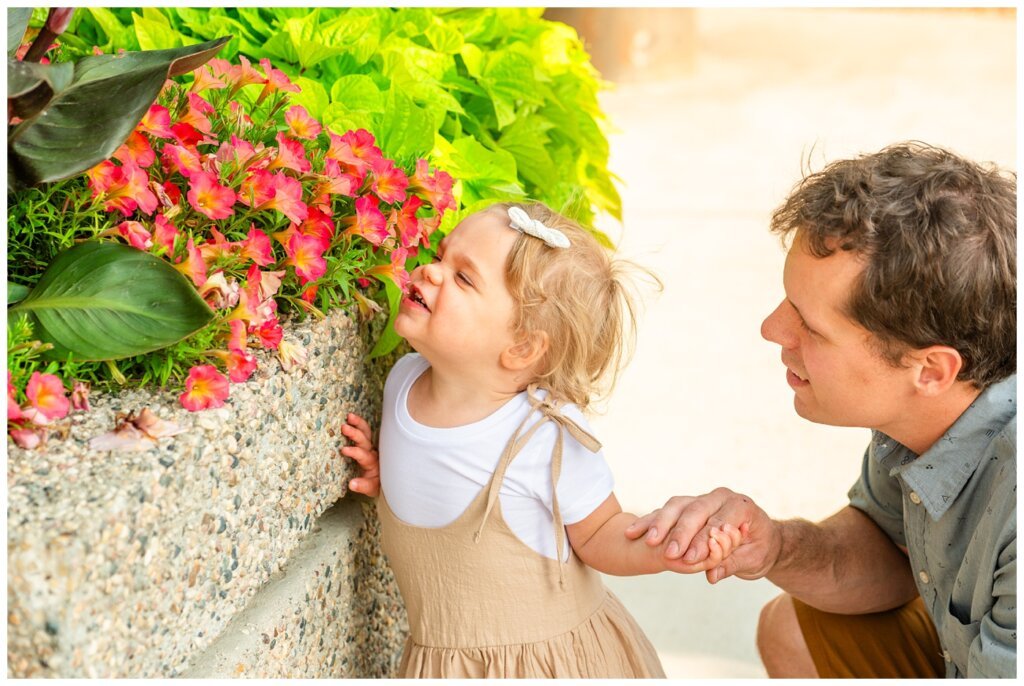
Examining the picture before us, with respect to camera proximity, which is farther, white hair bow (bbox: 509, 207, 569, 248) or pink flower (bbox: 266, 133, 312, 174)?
white hair bow (bbox: 509, 207, 569, 248)

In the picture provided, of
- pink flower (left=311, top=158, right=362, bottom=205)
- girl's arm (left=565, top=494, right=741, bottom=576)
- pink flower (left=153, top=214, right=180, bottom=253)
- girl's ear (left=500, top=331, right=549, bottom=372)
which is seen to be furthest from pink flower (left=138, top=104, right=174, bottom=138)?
girl's arm (left=565, top=494, right=741, bottom=576)

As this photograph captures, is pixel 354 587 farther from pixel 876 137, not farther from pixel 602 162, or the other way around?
pixel 876 137

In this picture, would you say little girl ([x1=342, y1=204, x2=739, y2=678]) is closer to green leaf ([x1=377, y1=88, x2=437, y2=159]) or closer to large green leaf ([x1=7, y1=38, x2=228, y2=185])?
green leaf ([x1=377, y1=88, x2=437, y2=159])

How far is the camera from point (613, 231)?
4887 mm

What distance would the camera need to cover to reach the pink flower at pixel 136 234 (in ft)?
3.86

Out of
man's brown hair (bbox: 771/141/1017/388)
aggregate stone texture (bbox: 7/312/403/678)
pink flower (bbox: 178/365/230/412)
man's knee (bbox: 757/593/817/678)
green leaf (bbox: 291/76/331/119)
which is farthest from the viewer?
man's knee (bbox: 757/593/817/678)

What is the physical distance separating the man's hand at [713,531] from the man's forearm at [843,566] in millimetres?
69

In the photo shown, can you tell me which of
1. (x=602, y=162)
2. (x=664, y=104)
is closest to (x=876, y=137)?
(x=664, y=104)

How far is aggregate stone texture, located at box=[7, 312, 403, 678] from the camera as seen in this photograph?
938 millimetres

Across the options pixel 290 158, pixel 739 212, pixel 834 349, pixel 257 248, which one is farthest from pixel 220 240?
pixel 739 212

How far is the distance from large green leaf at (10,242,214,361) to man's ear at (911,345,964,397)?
91cm

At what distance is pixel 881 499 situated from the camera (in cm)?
179

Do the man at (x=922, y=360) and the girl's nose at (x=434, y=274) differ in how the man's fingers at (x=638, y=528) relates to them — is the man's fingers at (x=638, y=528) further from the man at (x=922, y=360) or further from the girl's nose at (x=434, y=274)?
the girl's nose at (x=434, y=274)

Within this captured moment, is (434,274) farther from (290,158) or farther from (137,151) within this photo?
(137,151)
